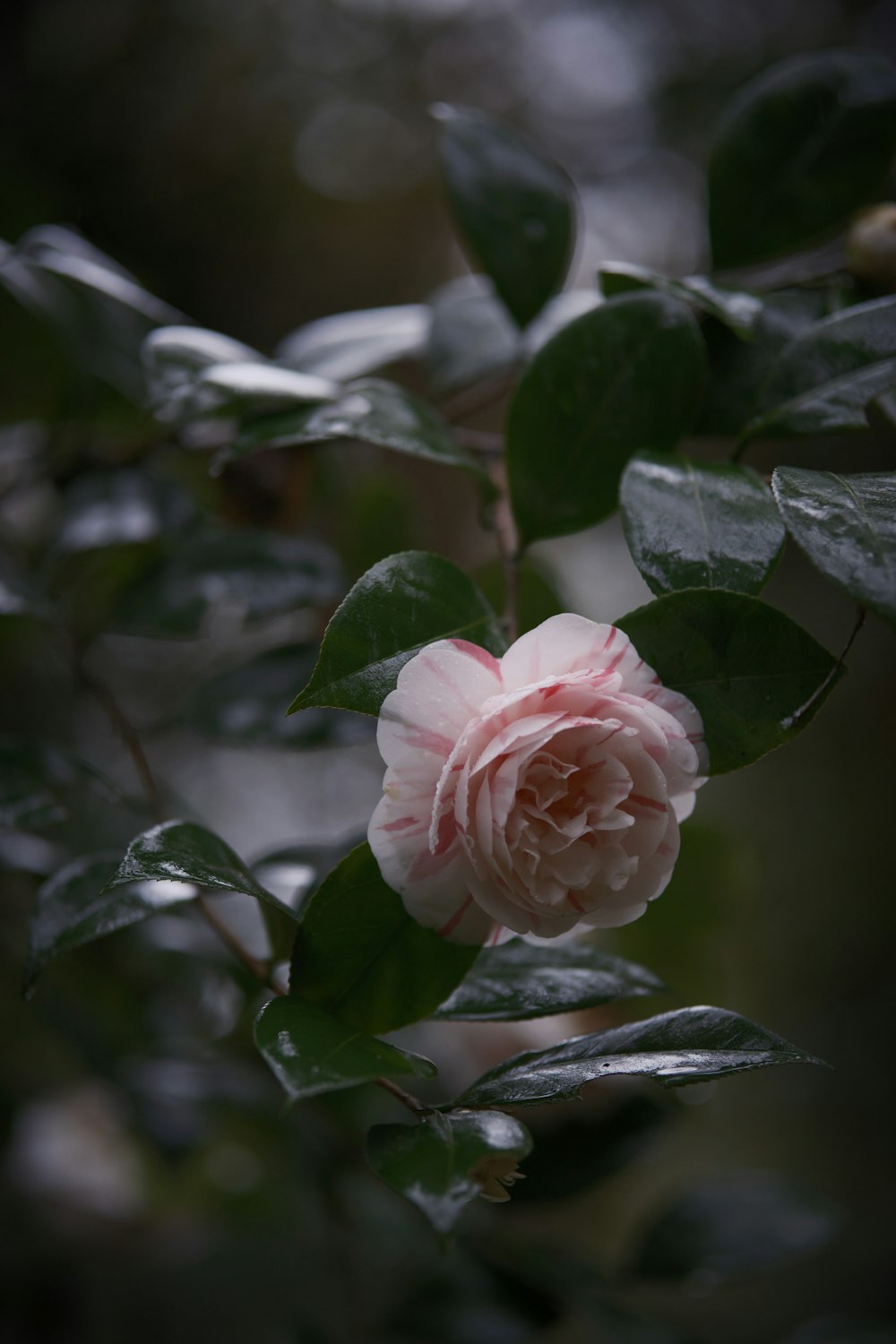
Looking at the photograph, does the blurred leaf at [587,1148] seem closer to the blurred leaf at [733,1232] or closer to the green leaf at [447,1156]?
the blurred leaf at [733,1232]

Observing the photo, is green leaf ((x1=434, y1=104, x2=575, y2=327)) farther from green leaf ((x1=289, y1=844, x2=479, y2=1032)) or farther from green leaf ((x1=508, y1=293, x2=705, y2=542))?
green leaf ((x1=289, y1=844, x2=479, y2=1032))

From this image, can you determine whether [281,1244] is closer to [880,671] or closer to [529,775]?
[529,775]

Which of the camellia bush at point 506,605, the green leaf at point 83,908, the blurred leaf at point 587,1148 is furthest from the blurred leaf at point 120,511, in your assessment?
the blurred leaf at point 587,1148

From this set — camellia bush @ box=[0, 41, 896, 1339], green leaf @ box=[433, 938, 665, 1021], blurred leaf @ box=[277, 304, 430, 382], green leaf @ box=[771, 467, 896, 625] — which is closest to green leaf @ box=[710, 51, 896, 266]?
camellia bush @ box=[0, 41, 896, 1339]

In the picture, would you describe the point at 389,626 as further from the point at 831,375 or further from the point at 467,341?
the point at 467,341

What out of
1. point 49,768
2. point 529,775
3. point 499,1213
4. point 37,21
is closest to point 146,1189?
point 499,1213
